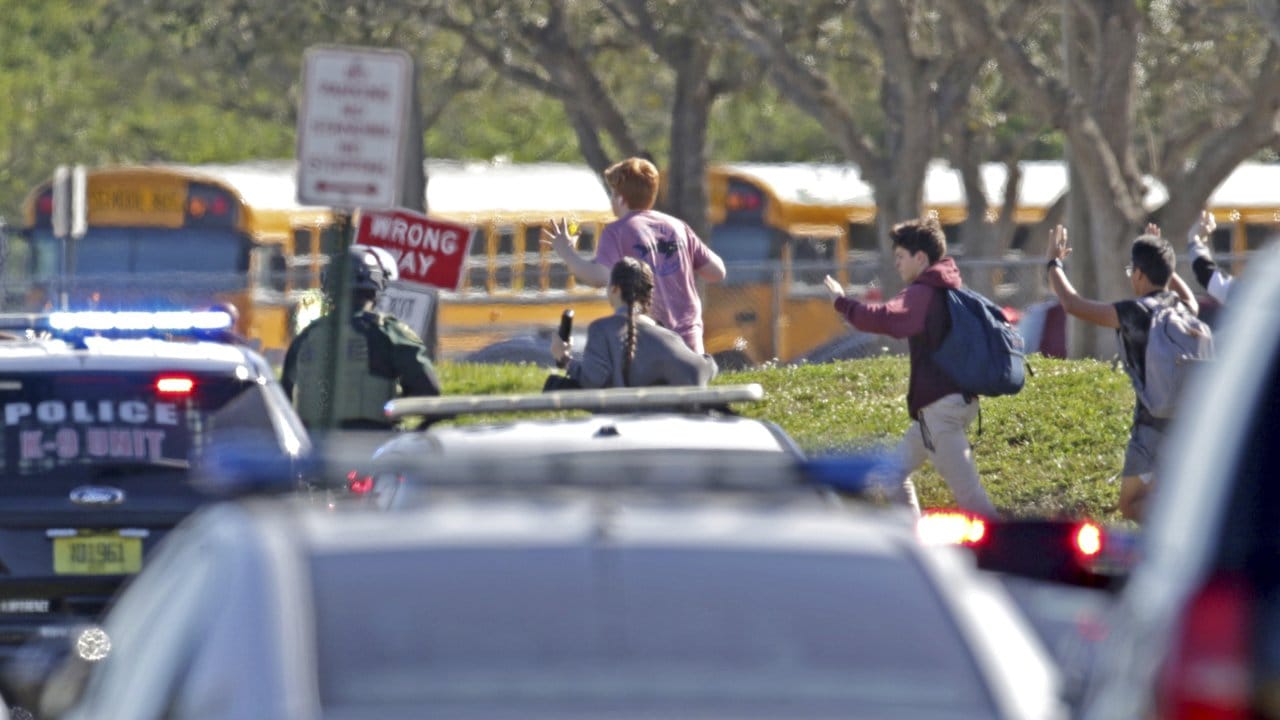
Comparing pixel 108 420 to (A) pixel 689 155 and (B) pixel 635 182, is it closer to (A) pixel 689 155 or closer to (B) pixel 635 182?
(B) pixel 635 182

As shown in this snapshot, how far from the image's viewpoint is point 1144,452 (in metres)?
11.1

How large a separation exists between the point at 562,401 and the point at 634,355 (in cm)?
296

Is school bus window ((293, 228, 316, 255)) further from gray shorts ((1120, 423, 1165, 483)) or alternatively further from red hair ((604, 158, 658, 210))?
gray shorts ((1120, 423, 1165, 483))

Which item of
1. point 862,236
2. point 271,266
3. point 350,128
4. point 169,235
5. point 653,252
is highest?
point 350,128

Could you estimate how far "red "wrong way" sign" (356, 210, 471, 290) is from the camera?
1472 centimetres

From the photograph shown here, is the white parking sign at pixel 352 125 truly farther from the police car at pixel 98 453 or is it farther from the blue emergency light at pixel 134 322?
the police car at pixel 98 453

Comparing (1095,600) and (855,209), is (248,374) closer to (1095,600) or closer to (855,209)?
(1095,600)

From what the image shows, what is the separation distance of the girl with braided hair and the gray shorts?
2.16 meters

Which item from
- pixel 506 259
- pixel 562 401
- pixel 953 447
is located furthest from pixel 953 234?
pixel 562 401

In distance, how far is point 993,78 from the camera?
1222 inches

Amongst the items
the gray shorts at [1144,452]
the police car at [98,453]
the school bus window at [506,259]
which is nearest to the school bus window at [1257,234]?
the school bus window at [506,259]

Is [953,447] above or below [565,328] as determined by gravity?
below

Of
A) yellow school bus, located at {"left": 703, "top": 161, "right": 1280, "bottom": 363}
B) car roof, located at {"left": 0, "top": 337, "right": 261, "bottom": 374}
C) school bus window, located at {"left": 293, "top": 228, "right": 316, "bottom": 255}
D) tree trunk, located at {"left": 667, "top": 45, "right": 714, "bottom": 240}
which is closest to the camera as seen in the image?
car roof, located at {"left": 0, "top": 337, "right": 261, "bottom": 374}

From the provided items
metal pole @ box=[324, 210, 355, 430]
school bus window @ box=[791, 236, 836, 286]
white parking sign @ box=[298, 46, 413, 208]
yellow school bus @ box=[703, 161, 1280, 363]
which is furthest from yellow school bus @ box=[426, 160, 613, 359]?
metal pole @ box=[324, 210, 355, 430]
